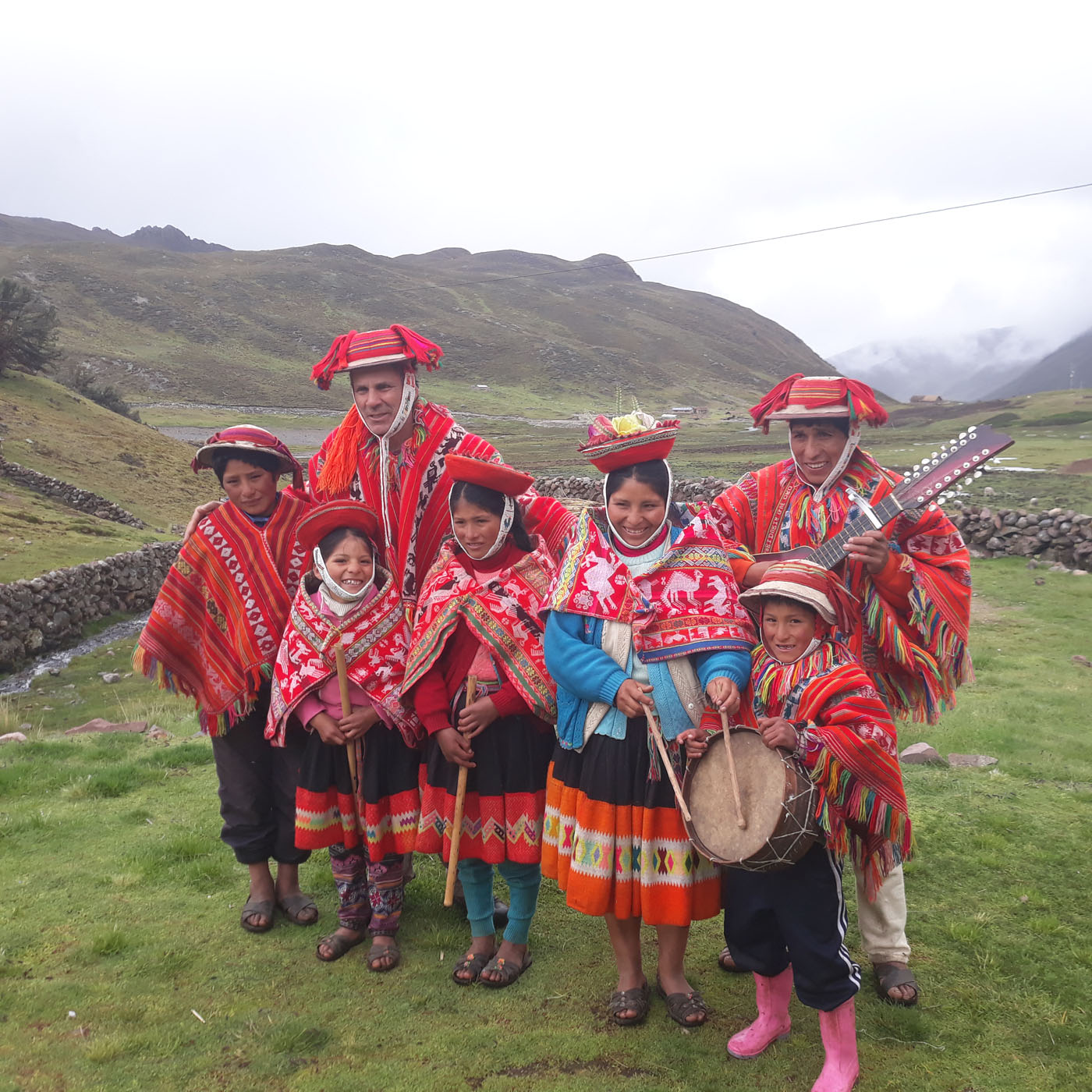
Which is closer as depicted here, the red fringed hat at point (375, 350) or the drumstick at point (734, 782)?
the drumstick at point (734, 782)

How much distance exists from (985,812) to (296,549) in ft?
14.6

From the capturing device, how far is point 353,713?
3570 millimetres

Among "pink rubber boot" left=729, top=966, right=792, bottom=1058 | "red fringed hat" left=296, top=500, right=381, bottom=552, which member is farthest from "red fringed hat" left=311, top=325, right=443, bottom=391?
"pink rubber boot" left=729, top=966, right=792, bottom=1058

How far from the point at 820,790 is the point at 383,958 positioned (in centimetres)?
217

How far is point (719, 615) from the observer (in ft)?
9.87

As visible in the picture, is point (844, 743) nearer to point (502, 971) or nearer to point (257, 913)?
point (502, 971)

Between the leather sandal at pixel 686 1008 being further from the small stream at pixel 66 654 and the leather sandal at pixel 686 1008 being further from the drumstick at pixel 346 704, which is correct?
the small stream at pixel 66 654

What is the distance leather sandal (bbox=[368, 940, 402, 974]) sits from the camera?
3.68 m

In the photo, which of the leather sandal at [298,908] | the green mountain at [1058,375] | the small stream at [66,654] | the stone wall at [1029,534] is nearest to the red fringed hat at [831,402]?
the leather sandal at [298,908]

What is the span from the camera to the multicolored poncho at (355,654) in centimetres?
359

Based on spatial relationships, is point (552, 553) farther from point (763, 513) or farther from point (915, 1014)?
point (915, 1014)

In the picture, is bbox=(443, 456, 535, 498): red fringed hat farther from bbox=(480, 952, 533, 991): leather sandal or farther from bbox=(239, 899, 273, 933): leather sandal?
bbox=(239, 899, 273, 933): leather sandal

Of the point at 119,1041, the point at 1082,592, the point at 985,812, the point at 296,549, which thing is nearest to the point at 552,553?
the point at 296,549

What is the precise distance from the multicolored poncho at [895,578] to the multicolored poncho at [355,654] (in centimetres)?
150
